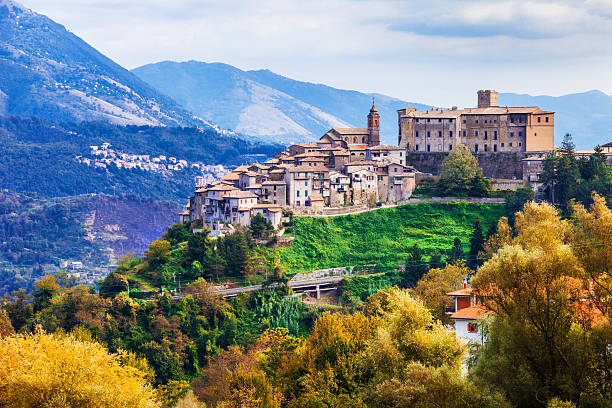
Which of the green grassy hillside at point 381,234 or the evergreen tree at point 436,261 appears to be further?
the green grassy hillside at point 381,234

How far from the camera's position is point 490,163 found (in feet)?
317

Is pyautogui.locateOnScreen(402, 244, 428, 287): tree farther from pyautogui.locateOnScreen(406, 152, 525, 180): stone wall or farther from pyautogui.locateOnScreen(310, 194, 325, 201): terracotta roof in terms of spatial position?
pyautogui.locateOnScreen(406, 152, 525, 180): stone wall

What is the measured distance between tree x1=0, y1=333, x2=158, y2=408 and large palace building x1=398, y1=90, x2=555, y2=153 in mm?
63332

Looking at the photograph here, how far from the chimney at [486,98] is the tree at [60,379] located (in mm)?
70765

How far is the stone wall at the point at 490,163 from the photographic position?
95.1 m

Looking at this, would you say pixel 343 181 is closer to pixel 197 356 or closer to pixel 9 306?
pixel 197 356

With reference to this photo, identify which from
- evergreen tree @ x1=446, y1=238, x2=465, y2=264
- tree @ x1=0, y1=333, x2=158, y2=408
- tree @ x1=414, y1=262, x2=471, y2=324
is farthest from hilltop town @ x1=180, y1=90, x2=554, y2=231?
tree @ x1=0, y1=333, x2=158, y2=408

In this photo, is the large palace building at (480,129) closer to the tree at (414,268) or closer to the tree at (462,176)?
the tree at (462,176)

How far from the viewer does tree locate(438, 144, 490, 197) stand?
92.9m

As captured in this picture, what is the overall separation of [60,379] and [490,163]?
66037mm

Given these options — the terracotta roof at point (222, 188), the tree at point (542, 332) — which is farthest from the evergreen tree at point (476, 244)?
the tree at point (542, 332)

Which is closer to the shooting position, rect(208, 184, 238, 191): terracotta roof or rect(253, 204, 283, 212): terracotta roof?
rect(253, 204, 283, 212): terracotta roof

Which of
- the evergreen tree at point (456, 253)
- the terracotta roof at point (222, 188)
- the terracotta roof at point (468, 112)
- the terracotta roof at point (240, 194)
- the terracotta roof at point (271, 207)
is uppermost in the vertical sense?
the terracotta roof at point (468, 112)

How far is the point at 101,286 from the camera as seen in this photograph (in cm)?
8569
